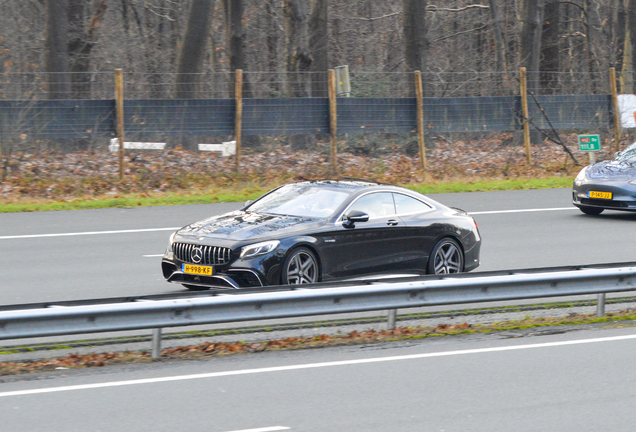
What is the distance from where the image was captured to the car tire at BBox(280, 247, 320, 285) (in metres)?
10.0

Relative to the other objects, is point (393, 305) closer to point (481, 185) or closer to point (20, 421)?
point (20, 421)

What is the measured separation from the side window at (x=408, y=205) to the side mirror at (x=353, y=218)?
2.72ft

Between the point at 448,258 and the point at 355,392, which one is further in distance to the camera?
the point at 448,258

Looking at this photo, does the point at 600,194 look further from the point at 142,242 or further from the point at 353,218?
the point at 142,242

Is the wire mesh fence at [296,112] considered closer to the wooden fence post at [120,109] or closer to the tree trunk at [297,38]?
the wooden fence post at [120,109]

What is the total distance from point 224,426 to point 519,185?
1718cm

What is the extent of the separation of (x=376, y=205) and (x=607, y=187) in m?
7.19

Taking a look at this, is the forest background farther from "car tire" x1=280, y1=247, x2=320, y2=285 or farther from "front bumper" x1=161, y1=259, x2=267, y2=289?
"car tire" x1=280, y1=247, x2=320, y2=285

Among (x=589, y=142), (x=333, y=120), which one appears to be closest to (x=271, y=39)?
(x=333, y=120)

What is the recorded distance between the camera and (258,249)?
32.4 ft

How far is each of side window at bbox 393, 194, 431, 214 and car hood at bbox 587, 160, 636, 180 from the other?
6.58m

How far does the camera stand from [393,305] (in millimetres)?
8711

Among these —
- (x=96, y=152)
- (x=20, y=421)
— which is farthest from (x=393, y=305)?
(x=96, y=152)

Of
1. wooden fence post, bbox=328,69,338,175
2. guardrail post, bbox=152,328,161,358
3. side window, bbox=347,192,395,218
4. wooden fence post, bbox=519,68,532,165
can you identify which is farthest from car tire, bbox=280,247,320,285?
wooden fence post, bbox=519,68,532,165
